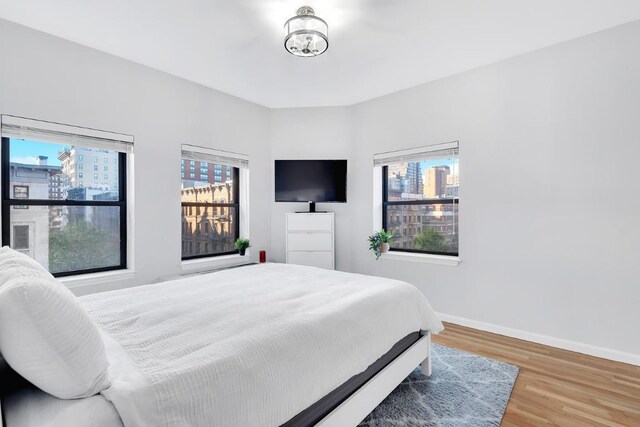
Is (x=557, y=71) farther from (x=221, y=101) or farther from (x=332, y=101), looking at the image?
(x=221, y=101)

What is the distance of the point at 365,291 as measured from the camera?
6.65 ft

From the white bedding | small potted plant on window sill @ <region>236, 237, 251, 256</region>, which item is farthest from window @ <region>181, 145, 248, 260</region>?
the white bedding

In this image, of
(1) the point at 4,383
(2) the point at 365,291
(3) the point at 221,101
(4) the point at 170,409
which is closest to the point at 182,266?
(3) the point at 221,101

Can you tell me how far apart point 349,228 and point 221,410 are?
3.40 metres

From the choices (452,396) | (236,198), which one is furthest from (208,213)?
(452,396)

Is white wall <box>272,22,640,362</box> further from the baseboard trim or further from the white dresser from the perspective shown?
the white dresser

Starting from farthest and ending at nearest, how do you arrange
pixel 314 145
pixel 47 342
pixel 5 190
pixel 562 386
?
pixel 314 145 → pixel 5 190 → pixel 562 386 → pixel 47 342

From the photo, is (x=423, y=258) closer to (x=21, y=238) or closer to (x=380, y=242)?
(x=380, y=242)

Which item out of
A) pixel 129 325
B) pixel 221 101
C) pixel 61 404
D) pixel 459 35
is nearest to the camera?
pixel 61 404

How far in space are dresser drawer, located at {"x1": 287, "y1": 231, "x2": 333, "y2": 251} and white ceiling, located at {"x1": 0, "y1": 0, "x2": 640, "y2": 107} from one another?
1850mm

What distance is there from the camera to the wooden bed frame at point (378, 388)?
4.84 ft

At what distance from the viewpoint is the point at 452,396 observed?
206cm

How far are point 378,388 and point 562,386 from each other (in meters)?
1.42

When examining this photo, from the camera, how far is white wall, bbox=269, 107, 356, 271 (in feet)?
14.3
